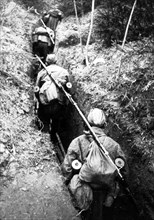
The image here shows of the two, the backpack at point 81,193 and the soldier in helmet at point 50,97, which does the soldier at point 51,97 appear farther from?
the backpack at point 81,193

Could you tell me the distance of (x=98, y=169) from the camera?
13.5ft

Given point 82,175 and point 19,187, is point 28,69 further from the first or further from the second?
point 82,175

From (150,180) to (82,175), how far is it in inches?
56.0

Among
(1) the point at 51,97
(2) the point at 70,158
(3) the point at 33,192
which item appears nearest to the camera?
(2) the point at 70,158

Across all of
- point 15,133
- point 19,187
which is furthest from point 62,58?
point 19,187

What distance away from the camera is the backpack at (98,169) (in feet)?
13.6

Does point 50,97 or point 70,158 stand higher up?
point 50,97

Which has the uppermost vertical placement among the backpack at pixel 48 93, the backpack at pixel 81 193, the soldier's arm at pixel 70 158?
the backpack at pixel 48 93

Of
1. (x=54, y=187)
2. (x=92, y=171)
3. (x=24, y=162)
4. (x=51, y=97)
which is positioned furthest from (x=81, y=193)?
(x=51, y=97)

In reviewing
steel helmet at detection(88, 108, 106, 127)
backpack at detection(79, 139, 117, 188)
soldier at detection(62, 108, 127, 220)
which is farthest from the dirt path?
steel helmet at detection(88, 108, 106, 127)

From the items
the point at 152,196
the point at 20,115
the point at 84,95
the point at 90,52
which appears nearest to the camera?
the point at 152,196

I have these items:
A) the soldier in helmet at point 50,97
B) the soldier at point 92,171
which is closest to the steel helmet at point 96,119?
the soldier at point 92,171

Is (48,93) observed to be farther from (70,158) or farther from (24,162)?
(70,158)

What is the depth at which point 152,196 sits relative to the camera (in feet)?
15.6
